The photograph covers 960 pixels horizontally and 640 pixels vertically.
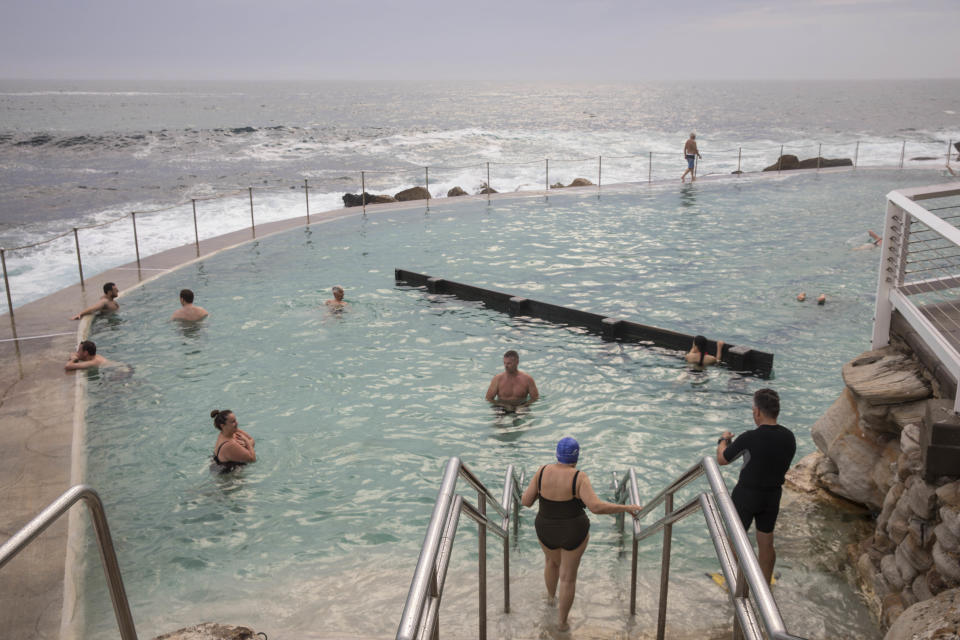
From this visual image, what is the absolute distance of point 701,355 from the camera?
1052 centimetres

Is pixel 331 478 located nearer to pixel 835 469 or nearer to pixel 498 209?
pixel 835 469

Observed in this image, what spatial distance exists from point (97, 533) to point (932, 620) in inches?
161

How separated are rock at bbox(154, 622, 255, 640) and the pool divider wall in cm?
779

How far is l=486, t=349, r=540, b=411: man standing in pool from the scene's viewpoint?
30.6 ft

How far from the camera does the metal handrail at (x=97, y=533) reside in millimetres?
2600

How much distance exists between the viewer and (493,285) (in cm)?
1480

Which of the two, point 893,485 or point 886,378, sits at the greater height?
point 886,378

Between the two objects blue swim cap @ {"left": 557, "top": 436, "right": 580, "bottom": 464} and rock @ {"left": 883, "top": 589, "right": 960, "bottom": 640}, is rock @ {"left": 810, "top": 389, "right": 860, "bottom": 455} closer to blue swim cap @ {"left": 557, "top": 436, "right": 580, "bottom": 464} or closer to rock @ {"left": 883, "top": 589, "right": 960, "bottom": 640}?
rock @ {"left": 883, "top": 589, "right": 960, "bottom": 640}

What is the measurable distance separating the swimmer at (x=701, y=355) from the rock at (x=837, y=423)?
371cm

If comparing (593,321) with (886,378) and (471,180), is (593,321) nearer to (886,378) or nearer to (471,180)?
(886,378)

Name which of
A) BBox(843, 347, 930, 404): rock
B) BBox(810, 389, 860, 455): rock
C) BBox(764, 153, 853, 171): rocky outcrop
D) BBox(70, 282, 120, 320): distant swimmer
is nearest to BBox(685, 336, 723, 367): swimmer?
BBox(810, 389, 860, 455): rock

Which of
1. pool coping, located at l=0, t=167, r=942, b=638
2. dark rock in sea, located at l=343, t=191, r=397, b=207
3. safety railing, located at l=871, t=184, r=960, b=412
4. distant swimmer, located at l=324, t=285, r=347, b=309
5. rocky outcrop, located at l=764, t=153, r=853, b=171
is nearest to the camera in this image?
safety railing, located at l=871, t=184, r=960, b=412

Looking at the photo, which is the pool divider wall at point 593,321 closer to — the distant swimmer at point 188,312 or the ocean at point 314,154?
the distant swimmer at point 188,312

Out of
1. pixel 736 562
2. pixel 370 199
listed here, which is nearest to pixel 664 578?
pixel 736 562
